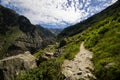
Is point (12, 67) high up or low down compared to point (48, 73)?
up

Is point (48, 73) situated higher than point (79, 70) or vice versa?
point (48, 73)

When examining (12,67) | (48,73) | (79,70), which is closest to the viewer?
(79,70)

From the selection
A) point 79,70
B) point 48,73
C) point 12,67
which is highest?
point 12,67

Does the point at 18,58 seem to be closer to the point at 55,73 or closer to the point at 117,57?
the point at 55,73

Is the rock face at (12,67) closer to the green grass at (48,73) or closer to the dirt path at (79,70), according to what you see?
the green grass at (48,73)

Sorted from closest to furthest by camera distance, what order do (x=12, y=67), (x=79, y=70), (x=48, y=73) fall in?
1. (x=79, y=70)
2. (x=48, y=73)
3. (x=12, y=67)

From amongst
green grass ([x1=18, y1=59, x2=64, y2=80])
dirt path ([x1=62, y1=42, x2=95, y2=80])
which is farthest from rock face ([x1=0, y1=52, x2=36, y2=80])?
dirt path ([x1=62, y1=42, x2=95, y2=80])

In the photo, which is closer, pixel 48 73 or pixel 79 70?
pixel 79 70

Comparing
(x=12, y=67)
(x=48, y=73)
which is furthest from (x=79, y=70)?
(x=12, y=67)

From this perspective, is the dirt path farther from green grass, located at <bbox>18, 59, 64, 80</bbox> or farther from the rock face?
the rock face

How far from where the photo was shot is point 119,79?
33.7m

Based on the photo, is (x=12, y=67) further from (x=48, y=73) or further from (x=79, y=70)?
(x=79, y=70)

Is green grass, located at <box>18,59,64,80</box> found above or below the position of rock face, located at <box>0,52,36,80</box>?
below

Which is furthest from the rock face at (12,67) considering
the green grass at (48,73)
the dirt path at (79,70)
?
the dirt path at (79,70)
